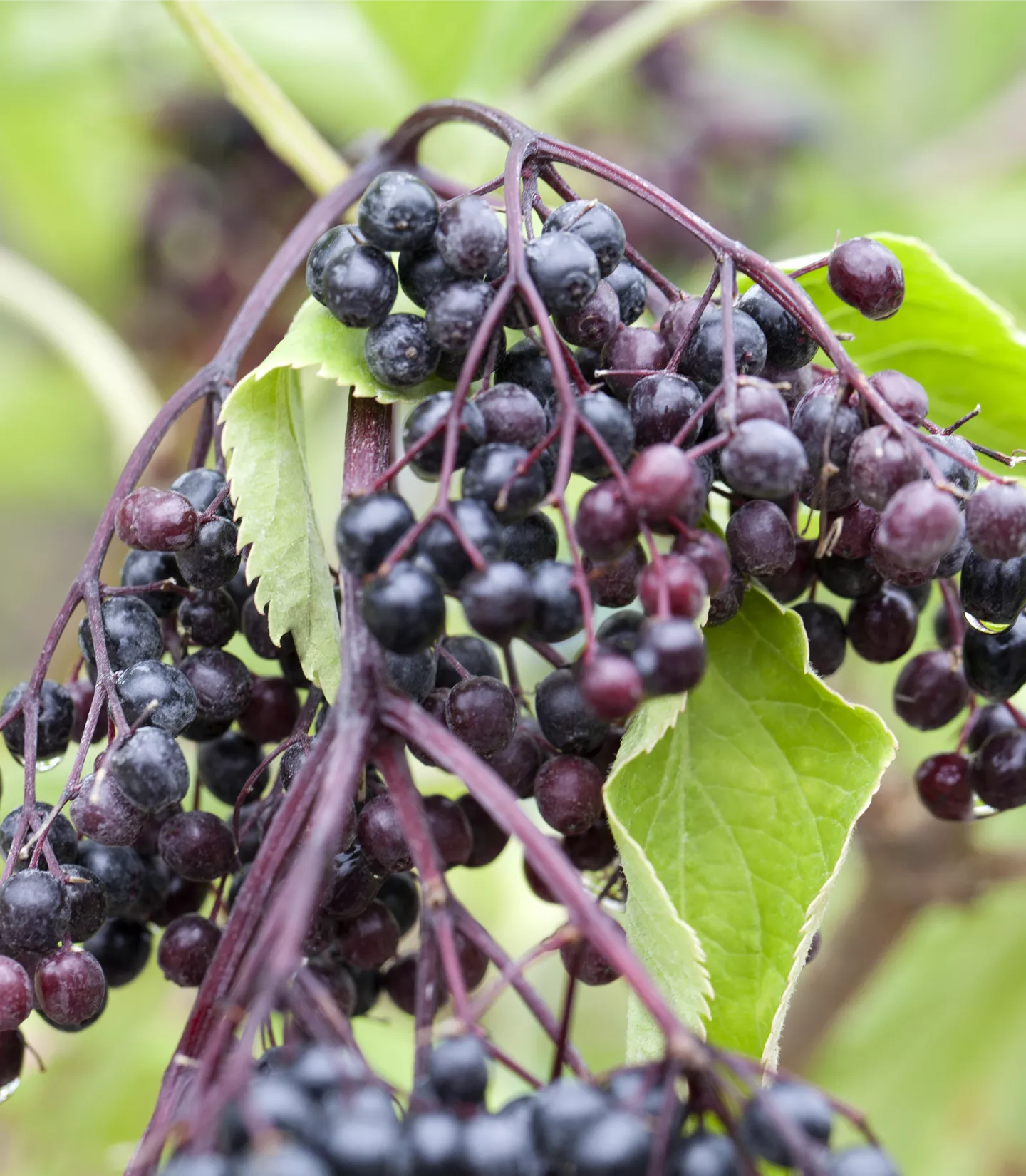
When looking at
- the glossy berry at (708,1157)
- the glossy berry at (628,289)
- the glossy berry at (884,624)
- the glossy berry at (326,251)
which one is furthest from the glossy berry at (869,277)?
the glossy berry at (708,1157)

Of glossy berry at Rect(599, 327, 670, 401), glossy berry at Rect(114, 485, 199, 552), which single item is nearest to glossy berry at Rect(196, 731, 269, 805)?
glossy berry at Rect(114, 485, 199, 552)

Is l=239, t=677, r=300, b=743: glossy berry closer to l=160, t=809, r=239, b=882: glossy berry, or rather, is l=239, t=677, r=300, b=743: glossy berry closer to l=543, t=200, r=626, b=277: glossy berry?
l=160, t=809, r=239, b=882: glossy berry

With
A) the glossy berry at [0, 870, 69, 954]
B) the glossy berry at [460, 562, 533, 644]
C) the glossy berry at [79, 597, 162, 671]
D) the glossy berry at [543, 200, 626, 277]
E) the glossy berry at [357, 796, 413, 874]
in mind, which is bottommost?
the glossy berry at [0, 870, 69, 954]

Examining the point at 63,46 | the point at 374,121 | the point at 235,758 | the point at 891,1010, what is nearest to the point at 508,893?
the point at 891,1010

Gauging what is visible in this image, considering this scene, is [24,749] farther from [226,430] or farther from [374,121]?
[374,121]

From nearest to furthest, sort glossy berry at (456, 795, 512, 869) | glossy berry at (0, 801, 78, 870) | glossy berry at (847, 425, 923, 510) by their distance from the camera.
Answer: glossy berry at (847, 425, 923, 510) → glossy berry at (0, 801, 78, 870) → glossy berry at (456, 795, 512, 869)

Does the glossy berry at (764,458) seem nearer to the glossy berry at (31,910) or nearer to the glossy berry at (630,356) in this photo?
the glossy berry at (630,356)
